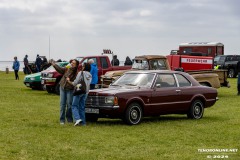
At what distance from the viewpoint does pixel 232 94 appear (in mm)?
26188

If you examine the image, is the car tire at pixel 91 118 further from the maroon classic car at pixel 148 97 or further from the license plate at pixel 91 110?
the license plate at pixel 91 110

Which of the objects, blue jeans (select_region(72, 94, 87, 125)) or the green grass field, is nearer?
the green grass field

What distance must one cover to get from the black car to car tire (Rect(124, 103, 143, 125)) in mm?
26997

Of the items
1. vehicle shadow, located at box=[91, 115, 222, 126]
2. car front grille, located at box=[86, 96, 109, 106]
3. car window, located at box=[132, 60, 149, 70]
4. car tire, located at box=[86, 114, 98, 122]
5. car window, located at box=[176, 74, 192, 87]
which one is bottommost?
vehicle shadow, located at box=[91, 115, 222, 126]

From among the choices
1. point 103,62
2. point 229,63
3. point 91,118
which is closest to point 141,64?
point 103,62

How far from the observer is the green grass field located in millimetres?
9984

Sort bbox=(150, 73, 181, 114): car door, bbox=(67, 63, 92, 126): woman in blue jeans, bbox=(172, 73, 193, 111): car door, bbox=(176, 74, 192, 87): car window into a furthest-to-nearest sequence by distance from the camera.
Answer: bbox=(176, 74, 192, 87): car window < bbox=(172, 73, 193, 111): car door < bbox=(150, 73, 181, 114): car door < bbox=(67, 63, 92, 126): woman in blue jeans

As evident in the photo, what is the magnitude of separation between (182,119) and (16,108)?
6.18m

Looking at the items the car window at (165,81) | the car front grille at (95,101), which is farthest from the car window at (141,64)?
the car front grille at (95,101)

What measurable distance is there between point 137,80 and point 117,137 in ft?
10.8

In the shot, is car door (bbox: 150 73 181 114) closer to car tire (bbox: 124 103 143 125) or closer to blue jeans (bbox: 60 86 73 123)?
car tire (bbox: 124 103 143 125)

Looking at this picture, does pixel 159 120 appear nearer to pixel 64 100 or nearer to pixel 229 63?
pixel 64 100

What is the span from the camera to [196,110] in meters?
15.9

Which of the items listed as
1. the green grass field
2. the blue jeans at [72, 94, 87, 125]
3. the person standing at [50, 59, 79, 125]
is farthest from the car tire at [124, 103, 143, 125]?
the person standing at [50, 59, 79, 125]
